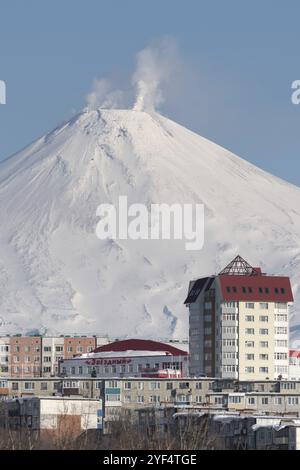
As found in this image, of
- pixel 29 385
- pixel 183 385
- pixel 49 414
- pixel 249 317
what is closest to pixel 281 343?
pixel 249 317

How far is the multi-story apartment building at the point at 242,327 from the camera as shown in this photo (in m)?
174

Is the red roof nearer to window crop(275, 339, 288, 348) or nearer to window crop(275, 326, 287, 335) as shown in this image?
window crop(275, 326, 287, 335)

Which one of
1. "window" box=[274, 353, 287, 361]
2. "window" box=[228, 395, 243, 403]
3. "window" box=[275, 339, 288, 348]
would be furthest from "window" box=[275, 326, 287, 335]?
"window" box=[228, 395, 243, 403]

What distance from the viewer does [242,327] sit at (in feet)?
572

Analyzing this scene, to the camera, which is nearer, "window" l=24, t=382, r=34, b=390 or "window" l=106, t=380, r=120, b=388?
"window" l=106, t=380, r=120, b=388

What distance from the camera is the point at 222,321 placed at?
17500 cm

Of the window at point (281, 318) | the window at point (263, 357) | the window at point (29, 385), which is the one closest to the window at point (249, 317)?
the window at point (281, 318)

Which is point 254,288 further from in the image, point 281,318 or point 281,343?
point 281,343

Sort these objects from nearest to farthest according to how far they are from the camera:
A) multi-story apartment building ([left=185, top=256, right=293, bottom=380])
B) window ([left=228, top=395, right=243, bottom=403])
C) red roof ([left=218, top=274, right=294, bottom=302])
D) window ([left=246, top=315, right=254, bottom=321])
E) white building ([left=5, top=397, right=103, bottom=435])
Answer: white building ([left=5, top=397, right=103, bottom=435]), window ([left=228, top=395, right=243, bottom=403]), multi-story apartment building ([left=185, top=256, right=293, bottom=380]), red roof ([left=218, top=274, right=294, bottom=302]), window ([left=246, top=315, right=254, bottom=321])

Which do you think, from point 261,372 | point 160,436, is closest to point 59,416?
point 160,436

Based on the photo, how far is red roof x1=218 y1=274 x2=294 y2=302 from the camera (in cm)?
17488

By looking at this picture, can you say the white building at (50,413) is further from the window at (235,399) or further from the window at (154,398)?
the window at (154,398)
